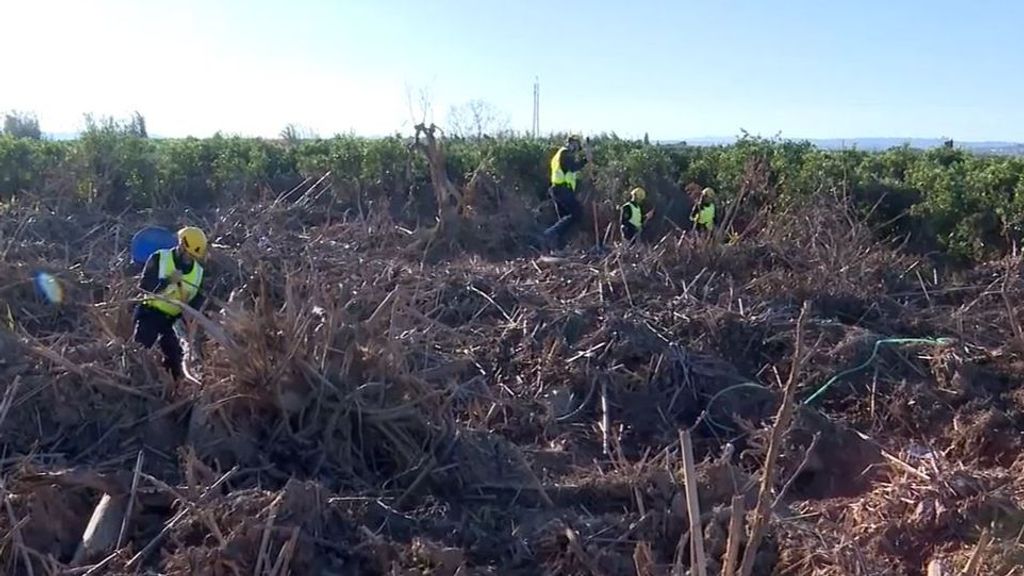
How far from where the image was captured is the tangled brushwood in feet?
17.3

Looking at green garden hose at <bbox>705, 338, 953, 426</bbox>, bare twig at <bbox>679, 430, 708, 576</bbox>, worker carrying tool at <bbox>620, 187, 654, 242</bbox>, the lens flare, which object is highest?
bare twig at <bbox>679, 430, 708, 576</bbox>

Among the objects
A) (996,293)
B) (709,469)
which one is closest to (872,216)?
(996,293)

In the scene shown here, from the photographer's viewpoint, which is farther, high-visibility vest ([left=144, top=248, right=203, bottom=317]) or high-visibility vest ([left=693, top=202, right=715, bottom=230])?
high-visibility vest ([left=693, top=202, right=715, bottom=230])

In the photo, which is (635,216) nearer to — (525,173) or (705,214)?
(705,214)

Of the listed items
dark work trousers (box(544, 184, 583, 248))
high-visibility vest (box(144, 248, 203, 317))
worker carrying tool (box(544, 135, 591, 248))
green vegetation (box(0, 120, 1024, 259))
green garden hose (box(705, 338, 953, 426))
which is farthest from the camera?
dark work trousers (box(544, 184, 583, 248))

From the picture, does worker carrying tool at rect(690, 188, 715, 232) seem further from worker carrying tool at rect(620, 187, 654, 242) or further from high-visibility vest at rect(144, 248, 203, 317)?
high-visibility vest at rect(144, 248, 203, 317)

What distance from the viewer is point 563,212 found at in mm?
13703

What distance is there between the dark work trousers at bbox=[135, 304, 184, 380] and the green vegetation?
743 cm

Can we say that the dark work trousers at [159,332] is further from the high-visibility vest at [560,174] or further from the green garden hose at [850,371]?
the high-visibility vest at [560,174]

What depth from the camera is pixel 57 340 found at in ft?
22.9

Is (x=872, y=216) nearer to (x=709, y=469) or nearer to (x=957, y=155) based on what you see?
(x=957, y=155)

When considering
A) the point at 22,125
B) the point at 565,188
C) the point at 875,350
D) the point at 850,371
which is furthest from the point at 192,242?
the point at 22,125

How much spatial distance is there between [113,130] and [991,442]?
1303 cm

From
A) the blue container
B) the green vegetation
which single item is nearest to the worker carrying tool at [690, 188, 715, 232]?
the green vegetation
